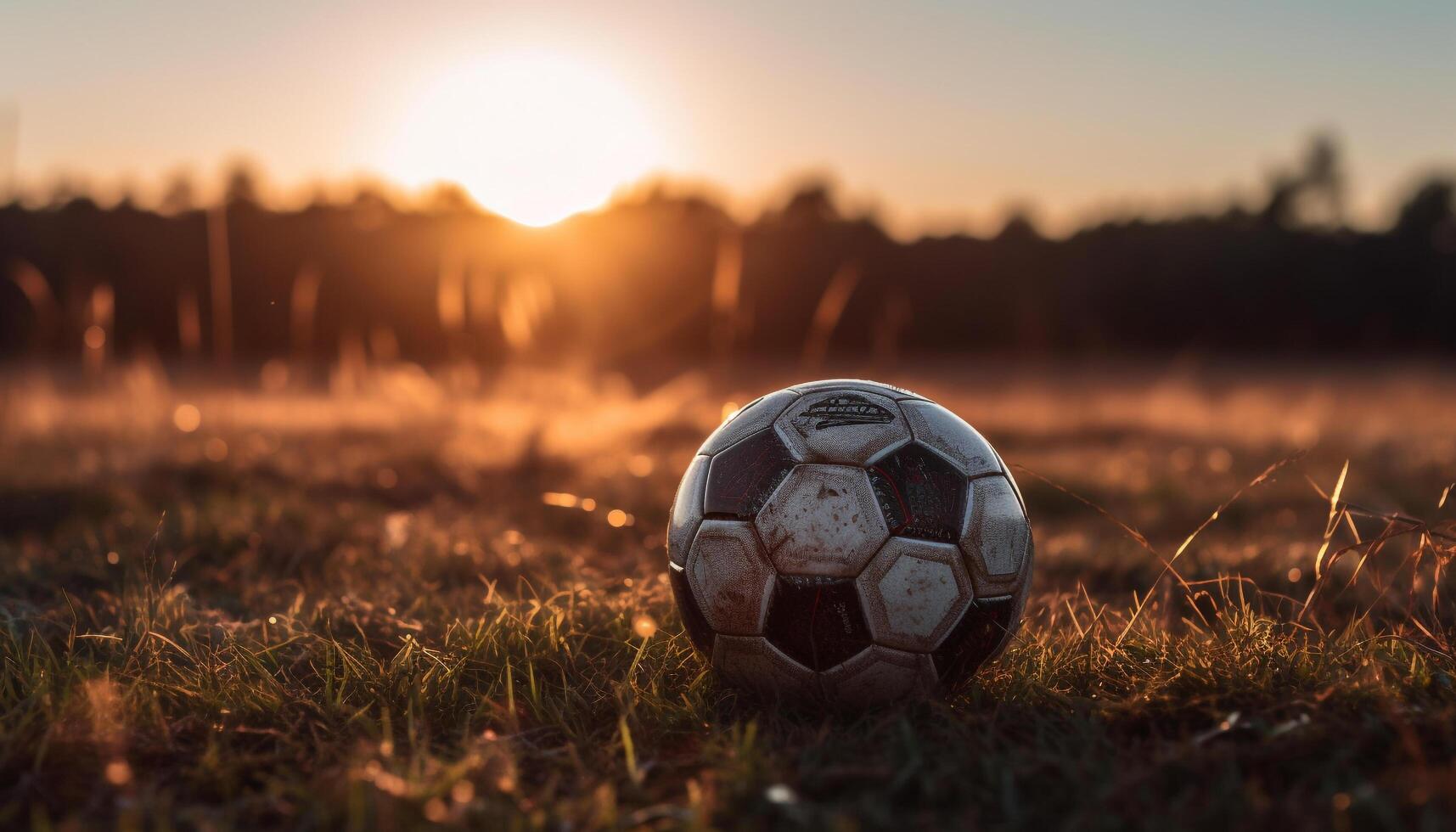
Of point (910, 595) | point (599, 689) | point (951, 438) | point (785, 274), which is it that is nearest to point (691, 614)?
point (599, 689)

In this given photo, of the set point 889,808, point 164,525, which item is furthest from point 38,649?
point 889,808

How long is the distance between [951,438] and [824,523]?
0.50 metres

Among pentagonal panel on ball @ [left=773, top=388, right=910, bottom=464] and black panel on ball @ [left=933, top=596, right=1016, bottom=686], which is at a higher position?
pentagonal panel on ball @ [left=773, top=388, right=910, bottom=464]

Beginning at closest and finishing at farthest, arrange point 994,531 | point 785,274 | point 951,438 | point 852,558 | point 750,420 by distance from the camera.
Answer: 1. point 852,558
2. point 994,531
3. point 951,438
4. point 750,420
5. point 785,274

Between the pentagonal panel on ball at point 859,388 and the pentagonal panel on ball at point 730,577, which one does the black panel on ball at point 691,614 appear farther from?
the pentagonal panel on ball at point 859,388

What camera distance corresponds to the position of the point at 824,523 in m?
2.55

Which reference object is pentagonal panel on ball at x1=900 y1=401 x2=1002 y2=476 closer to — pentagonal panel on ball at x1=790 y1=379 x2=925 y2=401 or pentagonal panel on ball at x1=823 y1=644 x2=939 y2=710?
pentagonal panel on ball at x1=790 y1=379 x2=925 y2=401

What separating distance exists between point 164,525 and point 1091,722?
14.2 feet

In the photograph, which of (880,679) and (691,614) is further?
(691,614)

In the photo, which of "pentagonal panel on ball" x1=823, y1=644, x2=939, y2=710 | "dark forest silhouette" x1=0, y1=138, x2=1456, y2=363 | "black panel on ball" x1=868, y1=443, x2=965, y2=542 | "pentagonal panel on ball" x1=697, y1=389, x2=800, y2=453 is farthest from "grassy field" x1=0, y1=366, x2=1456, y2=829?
"dark forest silhouette" x1=0, y1=138, x2=1456, y2=363

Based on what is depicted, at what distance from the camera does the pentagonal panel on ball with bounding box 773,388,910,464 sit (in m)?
2.65

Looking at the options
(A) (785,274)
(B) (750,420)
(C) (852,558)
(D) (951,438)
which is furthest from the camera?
(A) (785,274)

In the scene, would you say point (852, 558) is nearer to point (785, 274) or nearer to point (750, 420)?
point (750, 420)

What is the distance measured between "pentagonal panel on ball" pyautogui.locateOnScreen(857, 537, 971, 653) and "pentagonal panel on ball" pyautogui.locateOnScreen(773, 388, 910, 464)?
275 millimetres
